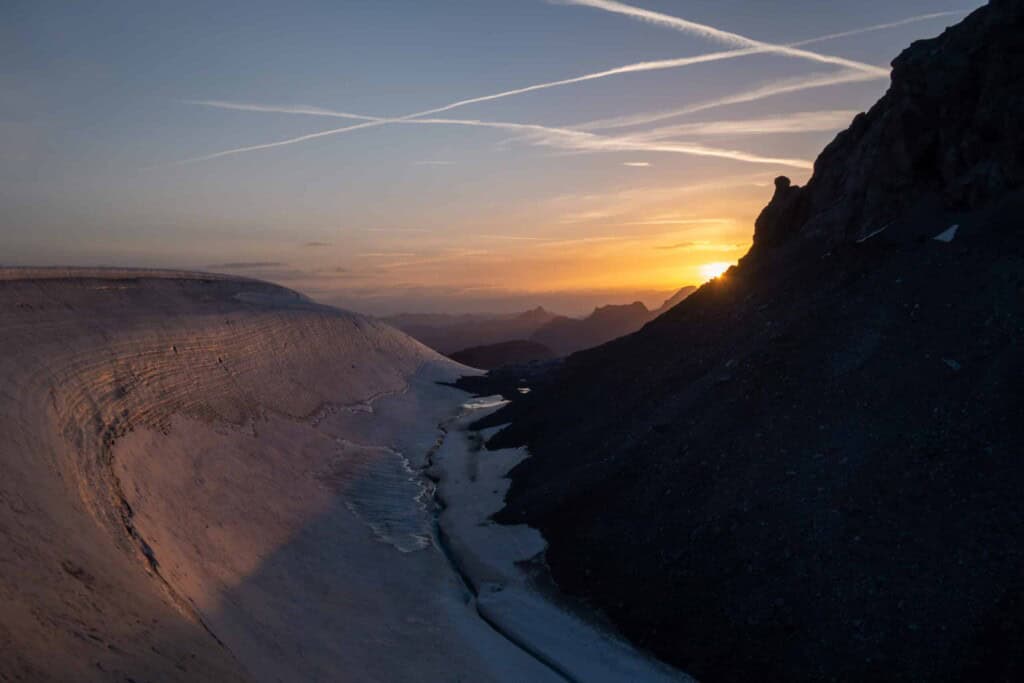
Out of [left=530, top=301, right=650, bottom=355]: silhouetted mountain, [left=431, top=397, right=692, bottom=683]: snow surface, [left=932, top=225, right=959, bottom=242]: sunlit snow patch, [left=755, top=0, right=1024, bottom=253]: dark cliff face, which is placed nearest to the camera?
[left=431, top=397, right=692, bottom=683]: snow surface

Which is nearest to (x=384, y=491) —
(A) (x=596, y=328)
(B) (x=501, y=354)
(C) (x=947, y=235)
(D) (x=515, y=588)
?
(D) (x=515, y=588)

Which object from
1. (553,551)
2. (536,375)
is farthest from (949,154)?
(536,375)

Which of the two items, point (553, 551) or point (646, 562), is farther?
point (553, 551)

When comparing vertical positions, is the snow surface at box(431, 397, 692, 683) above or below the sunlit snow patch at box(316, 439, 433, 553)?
above

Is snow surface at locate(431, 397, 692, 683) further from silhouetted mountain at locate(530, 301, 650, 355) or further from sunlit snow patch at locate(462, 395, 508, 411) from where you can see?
silhouetted mountain at locate(530, 301, 650, 355)

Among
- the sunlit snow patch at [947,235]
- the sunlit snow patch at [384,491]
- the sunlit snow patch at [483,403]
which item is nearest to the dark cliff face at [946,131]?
the sunlit snow patch at [947,235]

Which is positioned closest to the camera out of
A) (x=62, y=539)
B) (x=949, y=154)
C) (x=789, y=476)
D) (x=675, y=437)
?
(x=62, y=539)

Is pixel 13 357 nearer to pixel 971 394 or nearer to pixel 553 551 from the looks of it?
pixel 553 551

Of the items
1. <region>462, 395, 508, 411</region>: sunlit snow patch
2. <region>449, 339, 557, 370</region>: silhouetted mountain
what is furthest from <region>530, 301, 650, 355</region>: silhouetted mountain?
<region>462, 395, 508, 411</region>: sunlit snow patch
